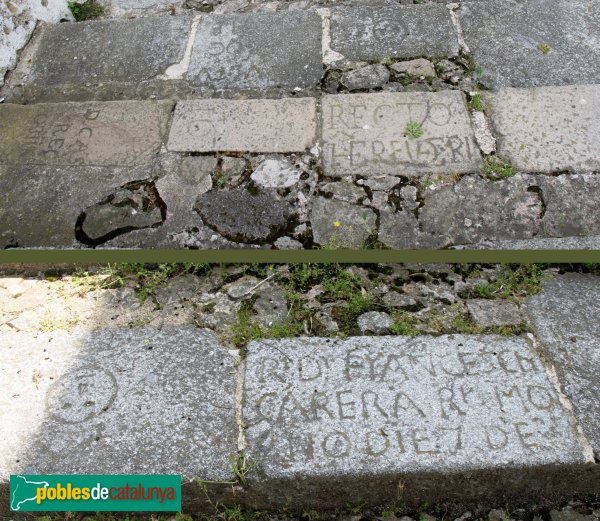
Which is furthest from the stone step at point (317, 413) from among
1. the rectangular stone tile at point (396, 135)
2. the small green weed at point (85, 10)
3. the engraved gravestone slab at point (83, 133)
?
the small green weed at point (85, 10)

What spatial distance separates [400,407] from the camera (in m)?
1.88

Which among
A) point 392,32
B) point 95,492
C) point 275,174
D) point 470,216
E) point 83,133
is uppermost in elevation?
point 392,32

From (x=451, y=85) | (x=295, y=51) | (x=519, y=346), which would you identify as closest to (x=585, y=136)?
(x=451, y=85)

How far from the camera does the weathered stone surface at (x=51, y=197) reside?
241 centimetres

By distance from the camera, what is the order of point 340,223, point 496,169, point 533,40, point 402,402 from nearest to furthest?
point 402,402 → point 340,223 → point 496,169 → point 533,40

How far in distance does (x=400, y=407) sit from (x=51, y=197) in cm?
172

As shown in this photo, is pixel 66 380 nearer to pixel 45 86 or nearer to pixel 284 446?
pixel 284 446

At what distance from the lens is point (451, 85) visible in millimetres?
2852

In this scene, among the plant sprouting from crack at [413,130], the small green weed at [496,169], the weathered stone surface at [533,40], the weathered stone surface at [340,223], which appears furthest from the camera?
the weathered stone surface at [533,40]

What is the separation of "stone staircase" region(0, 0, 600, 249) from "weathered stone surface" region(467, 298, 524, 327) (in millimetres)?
254

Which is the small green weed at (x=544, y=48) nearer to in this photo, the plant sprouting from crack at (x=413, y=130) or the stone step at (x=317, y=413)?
the plant sprouting from crack at (x=413, y=130)

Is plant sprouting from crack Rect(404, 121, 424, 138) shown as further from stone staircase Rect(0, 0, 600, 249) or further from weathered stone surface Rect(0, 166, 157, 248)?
weathered stone surface Rect(0, 166, 157, 248)

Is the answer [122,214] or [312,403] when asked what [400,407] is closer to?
[312,403]

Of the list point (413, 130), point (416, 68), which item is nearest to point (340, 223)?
point (413, 130)
